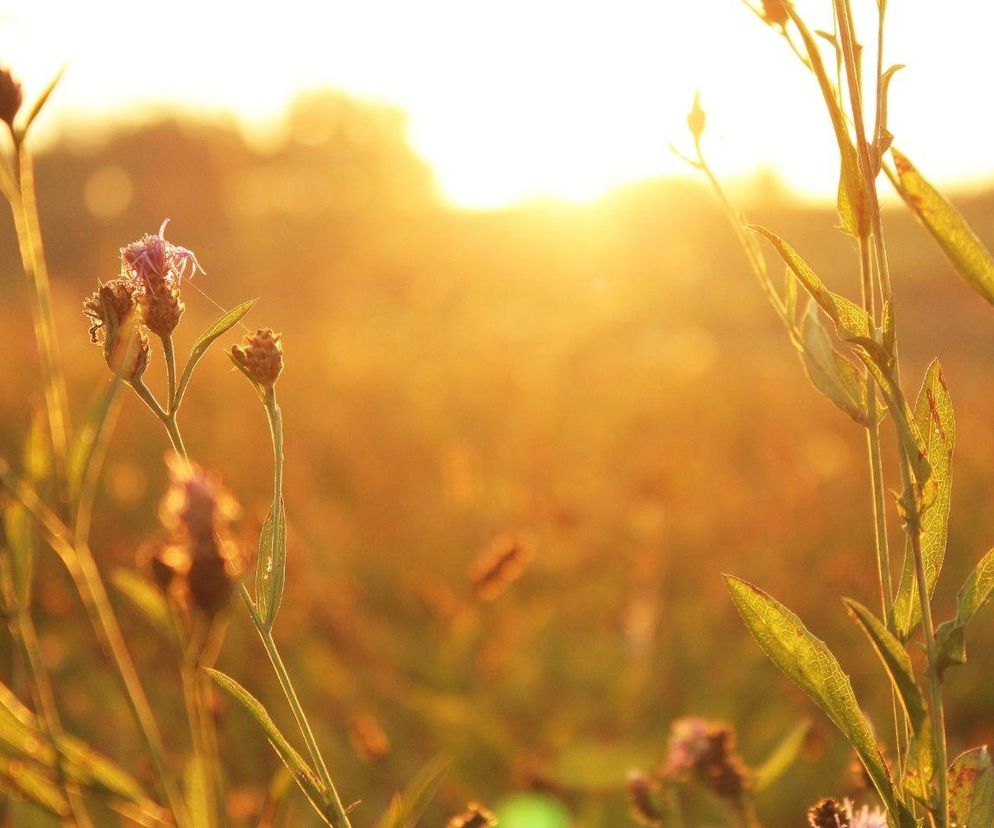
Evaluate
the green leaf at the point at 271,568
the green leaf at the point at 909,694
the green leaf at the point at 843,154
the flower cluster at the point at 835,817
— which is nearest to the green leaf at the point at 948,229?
the green leaf at the point at 843,154

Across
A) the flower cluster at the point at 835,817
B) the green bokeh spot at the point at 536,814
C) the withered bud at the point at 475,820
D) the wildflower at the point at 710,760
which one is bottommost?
the green bokeh spot at the point at 536,814

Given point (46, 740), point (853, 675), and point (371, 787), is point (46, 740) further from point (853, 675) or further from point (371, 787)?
point (853, 675)

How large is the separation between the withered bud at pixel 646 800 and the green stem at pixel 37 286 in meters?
0.67

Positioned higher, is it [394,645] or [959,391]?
[959,391]

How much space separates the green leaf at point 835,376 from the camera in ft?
2.45

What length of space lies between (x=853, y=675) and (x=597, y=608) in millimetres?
686

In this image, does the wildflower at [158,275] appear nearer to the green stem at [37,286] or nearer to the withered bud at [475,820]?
the green stem at [37,286]

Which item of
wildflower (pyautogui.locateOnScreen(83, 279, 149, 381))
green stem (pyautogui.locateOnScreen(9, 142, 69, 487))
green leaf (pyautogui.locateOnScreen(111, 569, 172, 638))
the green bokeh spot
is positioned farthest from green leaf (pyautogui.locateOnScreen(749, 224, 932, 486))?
the green bokeh spot

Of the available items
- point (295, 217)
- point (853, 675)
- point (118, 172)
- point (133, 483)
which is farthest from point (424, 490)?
point (118, 172)

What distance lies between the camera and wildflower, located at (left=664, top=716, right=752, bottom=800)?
109cm

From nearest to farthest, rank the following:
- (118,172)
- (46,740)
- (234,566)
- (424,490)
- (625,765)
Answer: (234,566)
(46,740)
(625,765)
(424,490)
(118,172)

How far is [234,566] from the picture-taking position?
0.79m

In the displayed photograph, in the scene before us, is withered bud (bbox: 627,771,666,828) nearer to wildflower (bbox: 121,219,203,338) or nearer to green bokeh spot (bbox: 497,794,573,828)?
green bokeh spot (bbox: 497,794,573,828)

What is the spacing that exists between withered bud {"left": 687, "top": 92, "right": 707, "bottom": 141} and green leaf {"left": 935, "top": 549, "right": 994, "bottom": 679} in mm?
377
